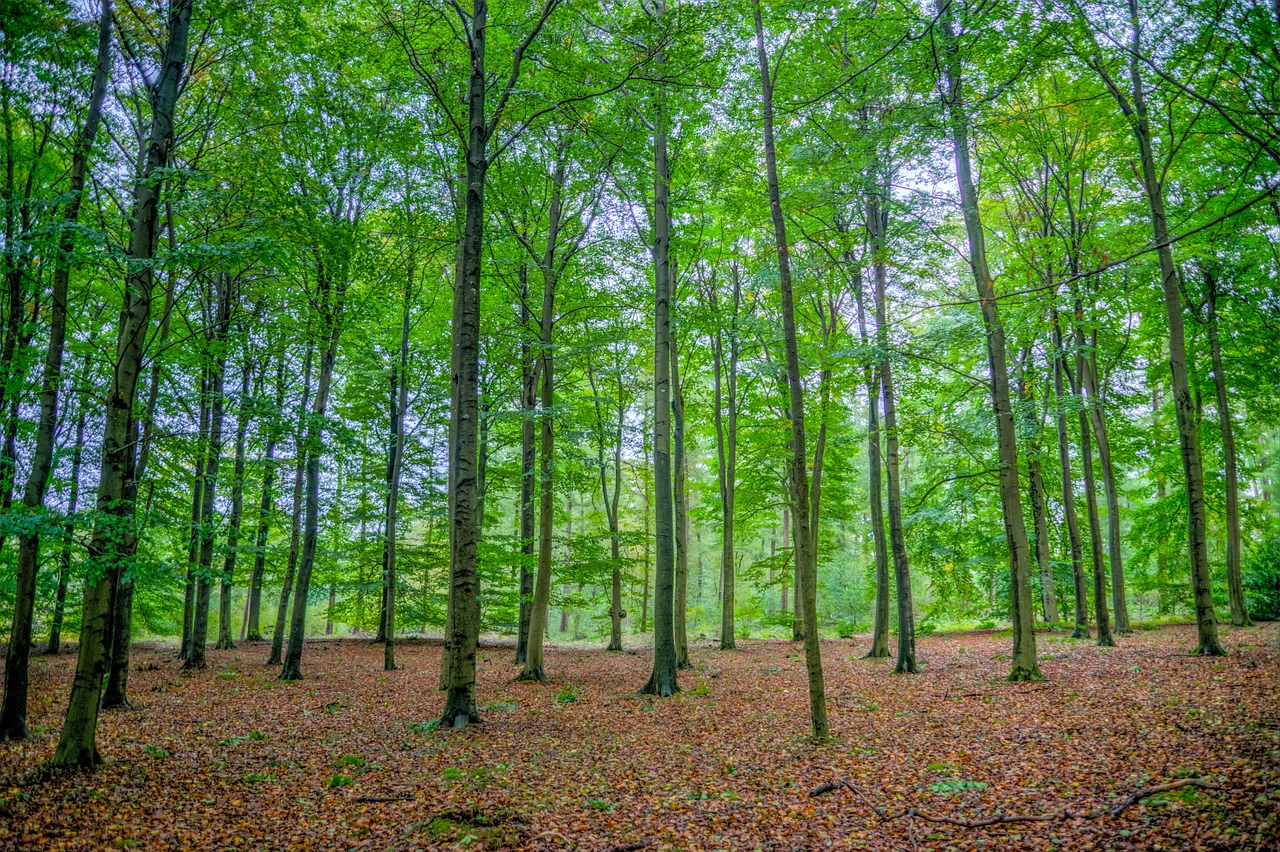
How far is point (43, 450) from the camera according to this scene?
7164 mm

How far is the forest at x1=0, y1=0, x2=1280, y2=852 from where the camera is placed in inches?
214

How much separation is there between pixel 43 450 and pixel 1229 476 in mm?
21170

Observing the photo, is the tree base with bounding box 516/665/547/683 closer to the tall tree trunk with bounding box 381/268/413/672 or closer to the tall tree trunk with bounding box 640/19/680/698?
the tall tree trunk with bounding box 640/19/680/698

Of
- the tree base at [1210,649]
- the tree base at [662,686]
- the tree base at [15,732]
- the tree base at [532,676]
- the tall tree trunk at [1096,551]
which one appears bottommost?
the tree base at [532,676]

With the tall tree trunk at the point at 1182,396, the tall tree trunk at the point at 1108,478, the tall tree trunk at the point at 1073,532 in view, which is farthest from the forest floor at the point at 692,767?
the tall tree trunk at the point at 1073,532

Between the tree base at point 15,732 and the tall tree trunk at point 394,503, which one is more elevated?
the tall tree trunk at point 394,503

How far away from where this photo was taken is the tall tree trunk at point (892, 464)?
11.6 meters

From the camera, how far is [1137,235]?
39.9 feet

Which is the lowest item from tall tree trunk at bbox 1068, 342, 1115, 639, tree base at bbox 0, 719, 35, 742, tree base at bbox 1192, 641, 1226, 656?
tree base at bbox 0, 719, 35, 742

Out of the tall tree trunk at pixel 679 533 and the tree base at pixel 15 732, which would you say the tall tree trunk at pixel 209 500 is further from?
the tall tree trunk at pixel 679 533

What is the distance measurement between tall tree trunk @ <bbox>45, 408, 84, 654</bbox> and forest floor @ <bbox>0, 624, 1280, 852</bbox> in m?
1.83

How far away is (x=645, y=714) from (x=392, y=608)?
8.14m

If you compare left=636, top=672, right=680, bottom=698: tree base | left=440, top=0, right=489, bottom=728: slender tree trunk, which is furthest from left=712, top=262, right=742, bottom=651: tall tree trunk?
left=440, top=0, right=489, bottom=728: slender tree trunk

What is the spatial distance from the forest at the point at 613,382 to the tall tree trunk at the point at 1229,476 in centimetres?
13
